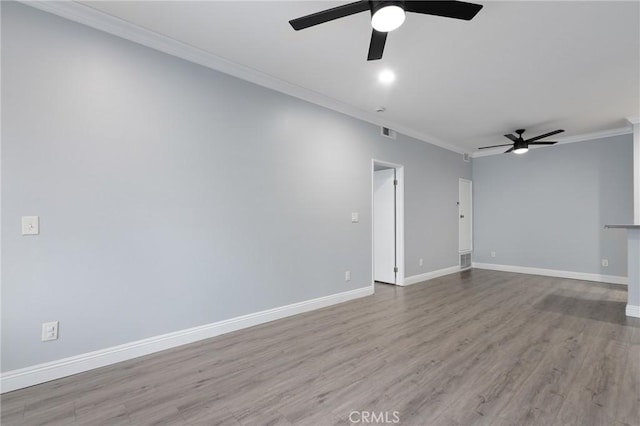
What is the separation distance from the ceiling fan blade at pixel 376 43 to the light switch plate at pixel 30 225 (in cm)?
279

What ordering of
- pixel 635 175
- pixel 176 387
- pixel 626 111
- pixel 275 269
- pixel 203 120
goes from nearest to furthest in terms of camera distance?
pixel 176 387, pixel 203 120, pixel 275 269, pixel 626 111, pixel 635 175

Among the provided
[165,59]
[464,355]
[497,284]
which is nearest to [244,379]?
[464,355]

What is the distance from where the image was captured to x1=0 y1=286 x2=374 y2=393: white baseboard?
2076 mm

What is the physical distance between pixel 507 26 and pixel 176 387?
3881mm

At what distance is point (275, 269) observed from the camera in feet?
11.4

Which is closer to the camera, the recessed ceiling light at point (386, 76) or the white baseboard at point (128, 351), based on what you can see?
the white baseboard at point (128, 351)

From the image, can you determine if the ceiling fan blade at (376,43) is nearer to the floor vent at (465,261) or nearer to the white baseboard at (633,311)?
the white baseboard at (633,311)

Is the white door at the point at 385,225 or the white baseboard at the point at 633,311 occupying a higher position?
the white door at the point at 385,225

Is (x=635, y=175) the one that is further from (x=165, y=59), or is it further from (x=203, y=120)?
(x=165, y=59)

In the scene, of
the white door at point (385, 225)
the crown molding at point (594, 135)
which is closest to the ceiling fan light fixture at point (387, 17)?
the white door at point (385, 225)

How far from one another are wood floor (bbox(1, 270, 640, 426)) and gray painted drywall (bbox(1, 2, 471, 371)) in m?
0.43

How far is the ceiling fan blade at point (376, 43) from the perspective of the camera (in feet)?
6.75

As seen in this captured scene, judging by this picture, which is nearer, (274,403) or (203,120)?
(274,403)

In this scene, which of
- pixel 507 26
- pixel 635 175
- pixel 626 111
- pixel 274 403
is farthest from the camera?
pixel 635 175
